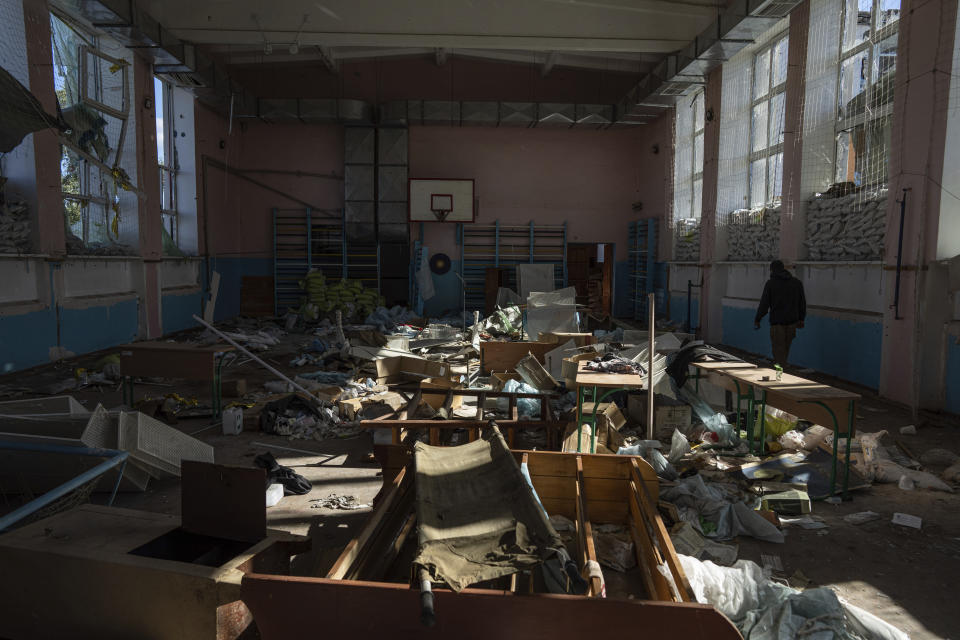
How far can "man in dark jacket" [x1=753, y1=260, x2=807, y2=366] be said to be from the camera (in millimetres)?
6988

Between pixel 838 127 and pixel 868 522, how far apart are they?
578cm

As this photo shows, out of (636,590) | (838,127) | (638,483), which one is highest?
(838,127)

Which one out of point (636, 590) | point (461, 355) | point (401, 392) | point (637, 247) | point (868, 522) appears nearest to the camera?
point (636, 590)

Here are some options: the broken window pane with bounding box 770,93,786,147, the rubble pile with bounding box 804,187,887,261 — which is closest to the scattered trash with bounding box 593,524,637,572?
the rubble pile with bounding box 804,187,887,261

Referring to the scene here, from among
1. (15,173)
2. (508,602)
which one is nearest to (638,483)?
(508,602)

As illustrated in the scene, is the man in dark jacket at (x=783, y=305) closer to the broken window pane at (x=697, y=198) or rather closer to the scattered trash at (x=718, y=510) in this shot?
the scattered trash at (x=718, y=510)

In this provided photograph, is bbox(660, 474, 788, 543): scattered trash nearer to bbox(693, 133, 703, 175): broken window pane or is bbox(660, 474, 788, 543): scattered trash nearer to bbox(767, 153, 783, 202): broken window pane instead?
bbox(767, 153, 783, 202): broken window pane

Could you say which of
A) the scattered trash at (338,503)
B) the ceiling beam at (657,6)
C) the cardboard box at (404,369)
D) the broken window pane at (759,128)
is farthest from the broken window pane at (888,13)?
the scattered trash at (338,503)

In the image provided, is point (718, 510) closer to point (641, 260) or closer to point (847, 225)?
point (847, 225)

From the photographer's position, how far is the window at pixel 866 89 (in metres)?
6.67

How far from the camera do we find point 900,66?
612 cm

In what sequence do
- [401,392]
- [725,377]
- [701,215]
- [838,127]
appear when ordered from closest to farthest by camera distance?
1. [725,377]
2. [401,392]
3. [838,127]
4. [701,215]

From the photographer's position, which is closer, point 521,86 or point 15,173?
point 15,173

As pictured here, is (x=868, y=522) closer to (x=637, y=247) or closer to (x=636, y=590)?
(x=636, y=590)
